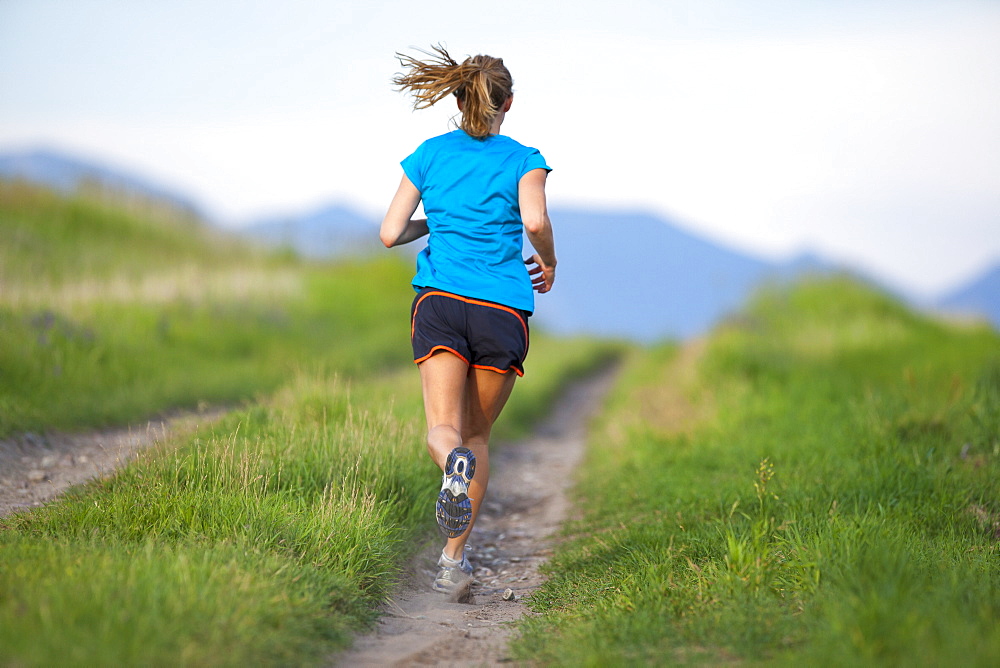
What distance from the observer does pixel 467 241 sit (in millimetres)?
3900

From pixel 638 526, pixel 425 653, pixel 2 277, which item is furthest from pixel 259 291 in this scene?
pixel 425 653

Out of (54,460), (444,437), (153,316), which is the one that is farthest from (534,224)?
(153,316)

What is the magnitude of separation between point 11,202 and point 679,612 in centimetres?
1776

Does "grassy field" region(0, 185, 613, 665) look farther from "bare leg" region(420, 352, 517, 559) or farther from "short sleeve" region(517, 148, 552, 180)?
"short sleeve" region(517, 148, 552, 180)

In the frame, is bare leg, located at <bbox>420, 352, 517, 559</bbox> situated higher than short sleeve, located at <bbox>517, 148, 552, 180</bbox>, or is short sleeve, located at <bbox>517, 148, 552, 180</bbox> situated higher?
short sleeve, located at <bbox>517, 148, 552, 180</bbox>

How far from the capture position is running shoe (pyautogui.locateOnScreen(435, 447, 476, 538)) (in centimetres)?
368

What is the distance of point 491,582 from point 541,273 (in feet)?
5.70

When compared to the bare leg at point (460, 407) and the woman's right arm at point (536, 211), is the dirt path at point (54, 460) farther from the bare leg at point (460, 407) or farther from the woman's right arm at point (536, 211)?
the woman's right arm at point (536, 211)

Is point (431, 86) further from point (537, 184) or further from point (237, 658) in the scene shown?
point (237, 658)

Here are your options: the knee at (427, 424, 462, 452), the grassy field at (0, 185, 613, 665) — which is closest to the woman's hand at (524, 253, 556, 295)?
the knee at (427, 424, 462, 452)

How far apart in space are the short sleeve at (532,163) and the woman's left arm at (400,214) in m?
0.53

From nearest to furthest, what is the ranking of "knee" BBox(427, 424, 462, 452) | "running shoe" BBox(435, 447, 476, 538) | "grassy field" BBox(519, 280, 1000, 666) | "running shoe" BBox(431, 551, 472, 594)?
"grassy field" BBox(519, 280, 1000, 666), "running shoe" BBox(435, 447, 476, 538), "knee" BBox(427, 424, 462, 452), "running shoe" BBox(431, 551, 472, 594)

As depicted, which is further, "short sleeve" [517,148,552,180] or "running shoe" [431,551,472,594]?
"running shoe" [431,551,472,594]

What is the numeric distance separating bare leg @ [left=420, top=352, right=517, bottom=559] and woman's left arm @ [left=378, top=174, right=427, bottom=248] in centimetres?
60
